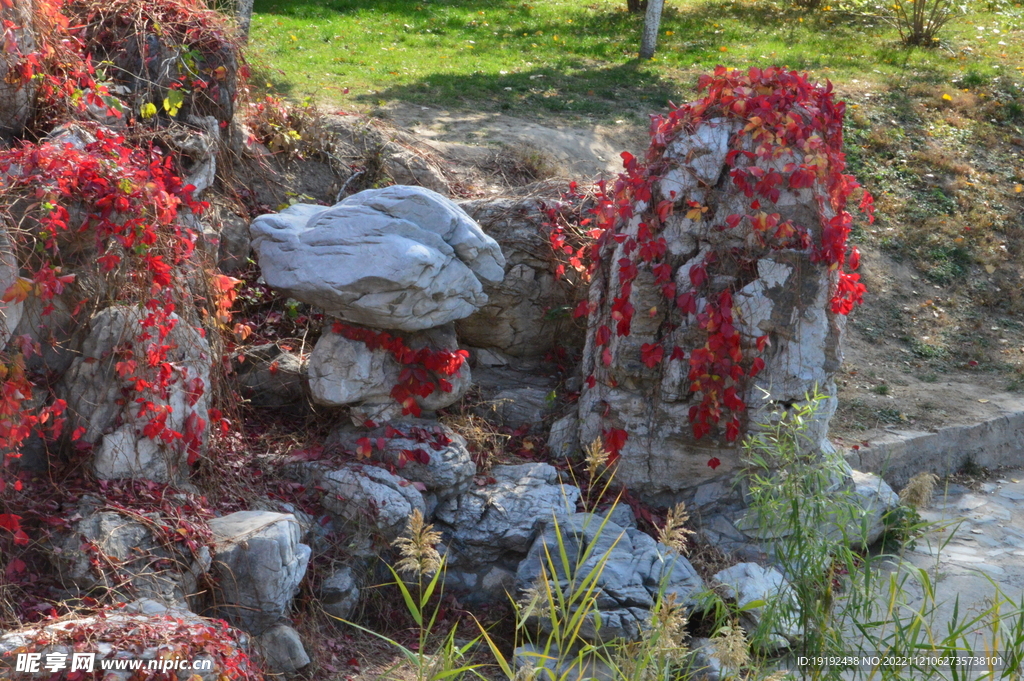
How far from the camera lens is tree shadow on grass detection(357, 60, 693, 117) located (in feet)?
31.0

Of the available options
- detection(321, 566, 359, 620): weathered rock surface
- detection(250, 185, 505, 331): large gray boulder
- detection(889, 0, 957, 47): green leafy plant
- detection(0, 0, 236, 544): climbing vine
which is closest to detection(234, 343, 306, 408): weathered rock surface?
detection(0, 0, 236, 544): climbing vine

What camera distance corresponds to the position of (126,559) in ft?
12.1

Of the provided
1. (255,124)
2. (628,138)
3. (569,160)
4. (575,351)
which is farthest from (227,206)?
(628,138)

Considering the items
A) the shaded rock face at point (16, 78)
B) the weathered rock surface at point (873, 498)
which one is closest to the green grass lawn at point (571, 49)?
the shaded rock face at point (16, 78)

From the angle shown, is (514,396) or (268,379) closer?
(268,379)

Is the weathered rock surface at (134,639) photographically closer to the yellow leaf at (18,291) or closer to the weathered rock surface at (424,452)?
the yellow leaf at (18,291)

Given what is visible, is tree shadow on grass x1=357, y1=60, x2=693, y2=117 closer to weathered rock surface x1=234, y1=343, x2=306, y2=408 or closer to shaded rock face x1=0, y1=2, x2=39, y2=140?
weathered rock surface x1=234, y1=343, x2=306, y2=408

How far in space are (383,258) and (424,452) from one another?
1.07 meters

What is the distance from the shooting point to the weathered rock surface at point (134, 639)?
10.2 feet

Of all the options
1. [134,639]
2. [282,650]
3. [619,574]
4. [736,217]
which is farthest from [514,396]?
[134,639]

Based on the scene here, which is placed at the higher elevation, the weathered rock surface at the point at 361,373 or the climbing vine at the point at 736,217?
the climbing vine at the point at 736,217

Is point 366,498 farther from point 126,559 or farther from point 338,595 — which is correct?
point 126,559

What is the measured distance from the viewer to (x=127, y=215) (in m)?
4.03

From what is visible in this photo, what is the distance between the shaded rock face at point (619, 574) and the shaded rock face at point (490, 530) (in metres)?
0.13
